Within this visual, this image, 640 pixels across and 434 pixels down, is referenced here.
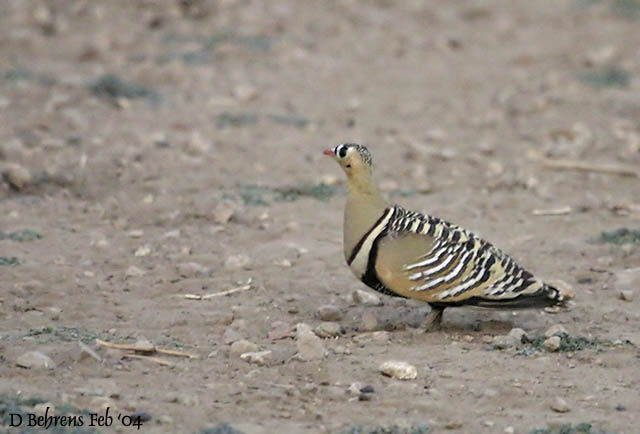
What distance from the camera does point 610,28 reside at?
42.3ft

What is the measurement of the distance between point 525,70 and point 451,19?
1632mm

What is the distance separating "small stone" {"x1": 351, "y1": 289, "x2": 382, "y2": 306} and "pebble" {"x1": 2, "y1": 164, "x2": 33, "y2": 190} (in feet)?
9.23

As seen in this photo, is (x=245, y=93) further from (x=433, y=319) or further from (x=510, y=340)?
(x=510, y=340)

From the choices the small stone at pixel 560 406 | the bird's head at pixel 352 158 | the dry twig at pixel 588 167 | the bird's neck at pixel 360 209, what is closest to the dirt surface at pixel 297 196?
the small stone at pixel 560 406

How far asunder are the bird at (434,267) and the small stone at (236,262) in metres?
1.12

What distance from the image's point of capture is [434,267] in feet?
18.5

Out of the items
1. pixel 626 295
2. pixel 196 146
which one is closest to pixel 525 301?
pixel 626 295

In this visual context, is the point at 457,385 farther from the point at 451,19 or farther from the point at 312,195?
the point at 451,19

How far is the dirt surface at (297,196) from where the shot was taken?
16.2ft

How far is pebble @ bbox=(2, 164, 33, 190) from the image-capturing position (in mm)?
8078

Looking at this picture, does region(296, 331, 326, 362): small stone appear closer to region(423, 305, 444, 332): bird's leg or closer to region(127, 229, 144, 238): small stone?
region(423, 305, 444, 332): bird's leg

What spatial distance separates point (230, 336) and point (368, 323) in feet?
2.23

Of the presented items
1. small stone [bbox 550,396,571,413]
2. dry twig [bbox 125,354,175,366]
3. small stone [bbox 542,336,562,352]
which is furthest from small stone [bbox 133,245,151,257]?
small stone [bbox 550,396,571,413]

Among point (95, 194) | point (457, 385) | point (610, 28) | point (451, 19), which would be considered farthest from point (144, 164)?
point (610, 28)
